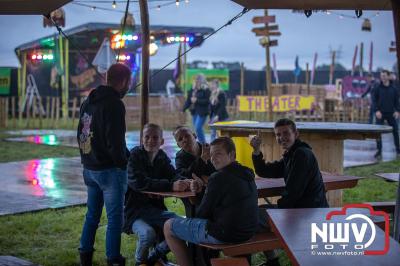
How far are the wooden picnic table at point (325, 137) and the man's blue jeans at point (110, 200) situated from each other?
280 cm

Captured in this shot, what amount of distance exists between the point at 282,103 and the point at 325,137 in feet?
61.0

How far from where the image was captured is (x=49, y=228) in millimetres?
7871

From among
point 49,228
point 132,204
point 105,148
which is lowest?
point 49,228

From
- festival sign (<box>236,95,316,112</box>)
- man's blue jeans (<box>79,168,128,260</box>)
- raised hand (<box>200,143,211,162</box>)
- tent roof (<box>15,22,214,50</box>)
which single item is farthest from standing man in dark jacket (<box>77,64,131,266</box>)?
tent roof (<box>15,22,214,50</box>)

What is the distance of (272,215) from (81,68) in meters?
30.1

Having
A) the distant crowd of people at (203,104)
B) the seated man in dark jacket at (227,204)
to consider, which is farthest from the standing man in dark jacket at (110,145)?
the distant crowd of people at (203,104)

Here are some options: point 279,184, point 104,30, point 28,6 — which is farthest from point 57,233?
point 104,30

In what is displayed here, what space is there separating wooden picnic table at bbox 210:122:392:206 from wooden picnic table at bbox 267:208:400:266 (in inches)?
136

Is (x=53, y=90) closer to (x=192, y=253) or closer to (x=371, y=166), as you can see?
(x=371, y=166)

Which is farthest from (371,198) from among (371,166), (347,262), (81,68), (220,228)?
(81,68)

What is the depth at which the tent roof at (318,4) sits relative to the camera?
6613 millimetres

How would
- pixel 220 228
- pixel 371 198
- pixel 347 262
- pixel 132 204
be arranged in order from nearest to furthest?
pixel 347 262 < pixel 220 228 < pixel 132 204 < pixel 371 198

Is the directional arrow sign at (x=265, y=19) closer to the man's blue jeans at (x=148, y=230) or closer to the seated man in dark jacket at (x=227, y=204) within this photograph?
→ the man's blue jeans at (x=148, y=230)

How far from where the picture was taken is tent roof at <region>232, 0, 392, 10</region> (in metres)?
6.61
